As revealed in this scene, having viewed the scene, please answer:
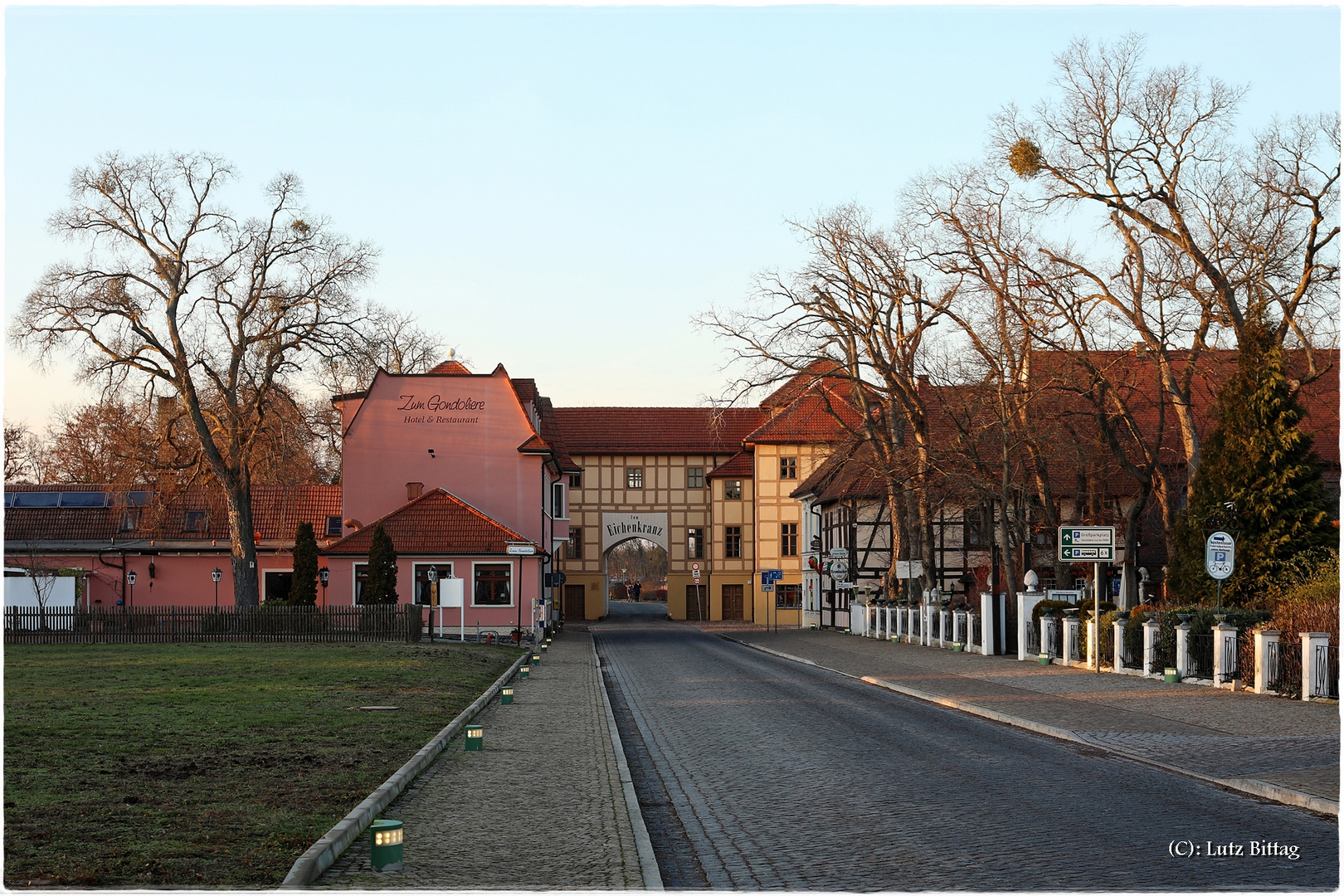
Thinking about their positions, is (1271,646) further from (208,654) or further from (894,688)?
(208,654)

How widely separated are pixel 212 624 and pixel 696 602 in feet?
135

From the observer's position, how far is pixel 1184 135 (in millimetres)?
31594

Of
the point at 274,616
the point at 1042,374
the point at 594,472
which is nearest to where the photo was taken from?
the point at 1042,374

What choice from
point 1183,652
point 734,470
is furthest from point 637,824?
point 734,470

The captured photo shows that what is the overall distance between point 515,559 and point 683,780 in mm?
37016

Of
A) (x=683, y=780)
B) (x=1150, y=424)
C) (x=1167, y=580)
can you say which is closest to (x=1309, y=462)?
(x=1167, y=580)

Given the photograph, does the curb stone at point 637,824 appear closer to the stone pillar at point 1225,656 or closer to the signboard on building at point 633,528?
the stone pillar at point 1225,656

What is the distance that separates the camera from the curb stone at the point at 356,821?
7.09 m

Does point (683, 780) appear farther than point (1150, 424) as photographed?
No

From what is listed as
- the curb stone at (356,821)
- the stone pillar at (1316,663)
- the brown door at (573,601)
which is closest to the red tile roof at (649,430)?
the brown door at (573,601)

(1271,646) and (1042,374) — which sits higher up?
(1042,374)

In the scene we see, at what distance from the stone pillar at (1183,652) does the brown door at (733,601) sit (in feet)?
173

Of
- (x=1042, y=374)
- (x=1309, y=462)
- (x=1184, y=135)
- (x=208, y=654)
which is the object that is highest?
(x=1184, y=135)

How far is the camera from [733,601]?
249 feet
